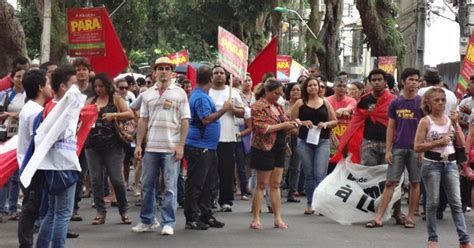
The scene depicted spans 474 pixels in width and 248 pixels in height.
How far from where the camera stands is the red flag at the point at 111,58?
13.6 metres

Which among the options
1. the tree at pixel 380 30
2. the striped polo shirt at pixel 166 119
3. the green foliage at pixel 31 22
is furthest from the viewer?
the green foliage at pixel 31 22

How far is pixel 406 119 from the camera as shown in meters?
11.6

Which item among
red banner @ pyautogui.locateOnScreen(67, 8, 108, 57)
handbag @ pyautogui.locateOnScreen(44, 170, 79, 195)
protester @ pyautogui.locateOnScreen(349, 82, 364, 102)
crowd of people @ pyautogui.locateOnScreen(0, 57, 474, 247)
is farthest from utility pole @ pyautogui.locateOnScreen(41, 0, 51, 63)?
handbag @ pyautogui.locateOnScreen(44, 170, 79, 195)

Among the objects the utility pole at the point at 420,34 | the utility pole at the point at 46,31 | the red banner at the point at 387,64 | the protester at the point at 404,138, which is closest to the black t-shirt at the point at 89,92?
the protester at the point at 404,138

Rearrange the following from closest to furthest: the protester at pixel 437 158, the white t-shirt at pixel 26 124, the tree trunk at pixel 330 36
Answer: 1. the white t-shirt at pixel 26 124
2. the protester at pixel 437 158
3. the tree trunk at pixel 330 36

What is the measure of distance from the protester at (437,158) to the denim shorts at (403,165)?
5.80 feet

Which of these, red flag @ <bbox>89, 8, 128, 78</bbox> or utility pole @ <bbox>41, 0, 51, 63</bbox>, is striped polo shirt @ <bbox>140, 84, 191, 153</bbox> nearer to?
red flag @ <bbox>89, 8, 128, 78</bbox>

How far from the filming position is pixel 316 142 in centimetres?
1303

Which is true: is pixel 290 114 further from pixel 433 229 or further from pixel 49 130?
pixel 49 130

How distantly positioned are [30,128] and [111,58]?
5112 mm

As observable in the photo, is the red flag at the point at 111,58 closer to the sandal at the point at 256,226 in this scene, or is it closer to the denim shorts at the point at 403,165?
the sandal at the point at 256,226

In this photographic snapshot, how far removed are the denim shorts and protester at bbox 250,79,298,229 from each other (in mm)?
1292

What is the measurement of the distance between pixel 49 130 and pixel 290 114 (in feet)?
18.6

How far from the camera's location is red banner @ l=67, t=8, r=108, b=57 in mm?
14375
